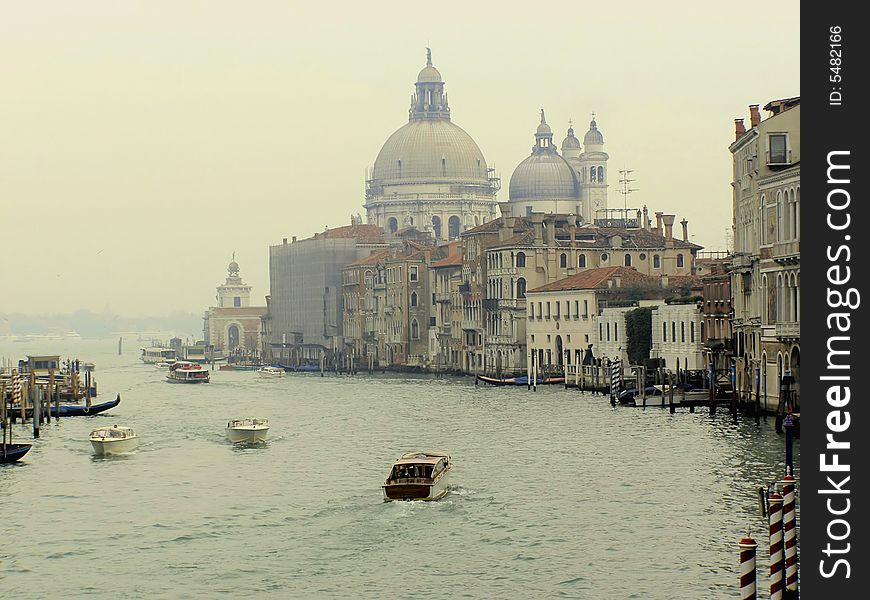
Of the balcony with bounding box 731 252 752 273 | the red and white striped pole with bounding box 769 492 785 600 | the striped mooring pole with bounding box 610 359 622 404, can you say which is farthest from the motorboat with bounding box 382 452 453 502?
the striped mooring pole with bounding box 610 359 622 404

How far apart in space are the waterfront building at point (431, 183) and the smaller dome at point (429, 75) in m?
7.06

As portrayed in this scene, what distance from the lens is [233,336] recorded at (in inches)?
6240

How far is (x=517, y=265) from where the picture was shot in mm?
77562

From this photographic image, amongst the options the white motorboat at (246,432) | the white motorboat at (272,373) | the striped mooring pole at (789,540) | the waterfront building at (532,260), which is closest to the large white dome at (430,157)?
the white motorboat at (272,373)

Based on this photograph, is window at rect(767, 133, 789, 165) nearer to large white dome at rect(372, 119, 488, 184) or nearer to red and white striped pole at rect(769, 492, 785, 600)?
red and white striped pole at rect(769, 492, 785, 600)

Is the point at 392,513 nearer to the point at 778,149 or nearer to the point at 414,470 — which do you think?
the point at 414,470

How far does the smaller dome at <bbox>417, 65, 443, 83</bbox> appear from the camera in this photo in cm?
14025

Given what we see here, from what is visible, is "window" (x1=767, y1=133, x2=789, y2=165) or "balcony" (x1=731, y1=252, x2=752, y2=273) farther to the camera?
→ "balcony" (x1=731, y1=252, x2=752, y2=273)

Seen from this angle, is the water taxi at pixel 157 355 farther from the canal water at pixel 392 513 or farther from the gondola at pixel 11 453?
the gondola at pixel 11 453

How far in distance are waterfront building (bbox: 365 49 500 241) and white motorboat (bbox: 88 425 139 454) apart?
302ft

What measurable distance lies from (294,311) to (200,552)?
92.4 m

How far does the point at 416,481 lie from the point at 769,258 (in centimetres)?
1356

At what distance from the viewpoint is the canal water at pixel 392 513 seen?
19828 millimetres
